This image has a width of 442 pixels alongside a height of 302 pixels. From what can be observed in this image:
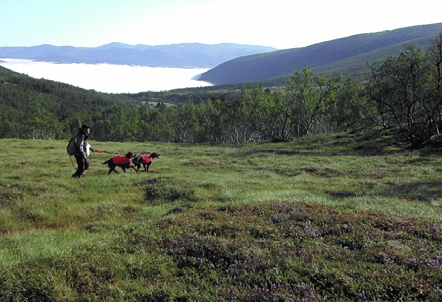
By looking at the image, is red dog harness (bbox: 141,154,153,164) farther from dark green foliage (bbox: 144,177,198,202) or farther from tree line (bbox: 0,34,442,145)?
tree line (bbox: 0,34,442,145)

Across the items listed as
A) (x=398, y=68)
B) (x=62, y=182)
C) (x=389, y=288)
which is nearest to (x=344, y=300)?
(x=389, y=288)

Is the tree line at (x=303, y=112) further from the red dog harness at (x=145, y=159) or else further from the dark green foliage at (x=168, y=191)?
the dark green foliage at (x=168, y=191)

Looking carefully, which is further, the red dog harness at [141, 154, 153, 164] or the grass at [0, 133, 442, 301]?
the red dog harness at [141, 154, 153, 164]

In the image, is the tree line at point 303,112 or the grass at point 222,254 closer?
the grass at point 222,254

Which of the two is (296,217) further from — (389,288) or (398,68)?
(398,68)

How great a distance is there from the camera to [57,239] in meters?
→ 9.16

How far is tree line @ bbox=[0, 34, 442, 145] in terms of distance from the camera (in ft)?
131

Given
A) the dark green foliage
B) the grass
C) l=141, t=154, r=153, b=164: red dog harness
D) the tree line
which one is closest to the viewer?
the grass

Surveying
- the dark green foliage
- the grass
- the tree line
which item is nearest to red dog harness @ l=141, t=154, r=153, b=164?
the dark green foliage

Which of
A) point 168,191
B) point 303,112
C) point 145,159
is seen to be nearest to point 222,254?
point 168,191

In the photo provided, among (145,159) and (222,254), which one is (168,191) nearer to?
(145,159)

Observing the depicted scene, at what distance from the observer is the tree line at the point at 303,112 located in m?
39.8

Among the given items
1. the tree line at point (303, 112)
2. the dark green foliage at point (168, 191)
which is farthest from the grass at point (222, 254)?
the tree line at point (303, 112)

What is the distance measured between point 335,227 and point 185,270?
420cm
